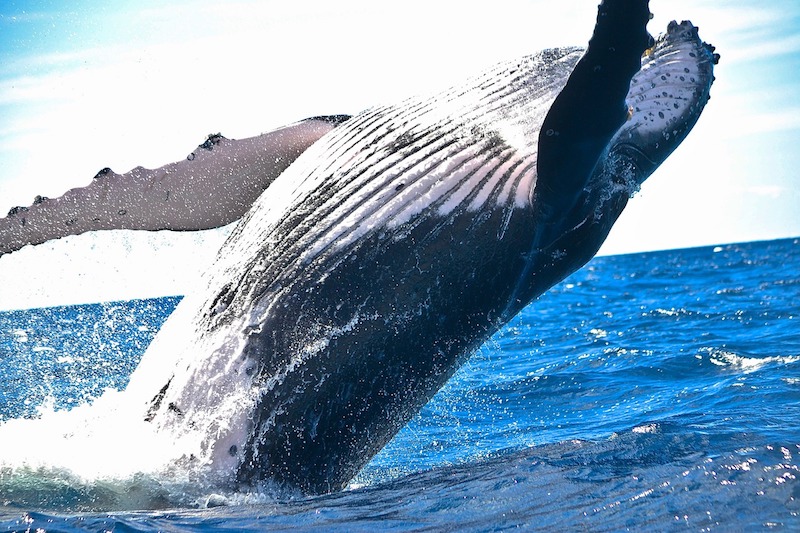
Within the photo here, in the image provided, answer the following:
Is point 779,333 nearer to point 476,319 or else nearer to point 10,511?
point 476,319

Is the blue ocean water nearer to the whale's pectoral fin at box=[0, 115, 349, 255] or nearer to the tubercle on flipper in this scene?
the whale's pectoral fin at box=[0, 115, 349, 255]

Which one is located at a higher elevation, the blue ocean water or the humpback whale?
the humpback whale

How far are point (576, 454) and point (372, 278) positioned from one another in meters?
2.07

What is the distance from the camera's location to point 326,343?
208 inches

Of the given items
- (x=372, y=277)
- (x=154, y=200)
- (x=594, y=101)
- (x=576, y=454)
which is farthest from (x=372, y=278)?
(x=154, y=200)

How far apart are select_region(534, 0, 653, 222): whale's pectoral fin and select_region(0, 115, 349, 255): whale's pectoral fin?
7.87 feet

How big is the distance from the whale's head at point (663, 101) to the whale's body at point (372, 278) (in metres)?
0.05

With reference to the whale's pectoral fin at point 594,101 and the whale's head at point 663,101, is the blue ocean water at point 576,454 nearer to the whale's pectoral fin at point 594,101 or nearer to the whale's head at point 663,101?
the whale's pectoral fin at point 594,101

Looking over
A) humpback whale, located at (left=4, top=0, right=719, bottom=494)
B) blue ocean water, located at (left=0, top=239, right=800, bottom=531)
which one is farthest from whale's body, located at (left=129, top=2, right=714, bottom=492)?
blue ocean water, located at (left=0, top=239, right=800, bottom=531)

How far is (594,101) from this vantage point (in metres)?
4.54

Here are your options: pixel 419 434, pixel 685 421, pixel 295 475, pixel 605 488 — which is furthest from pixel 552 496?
pixel 419 434

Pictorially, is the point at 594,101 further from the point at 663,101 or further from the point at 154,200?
the point at 154,200

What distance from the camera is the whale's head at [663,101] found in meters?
5.88

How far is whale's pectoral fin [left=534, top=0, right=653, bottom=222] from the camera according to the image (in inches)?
172
